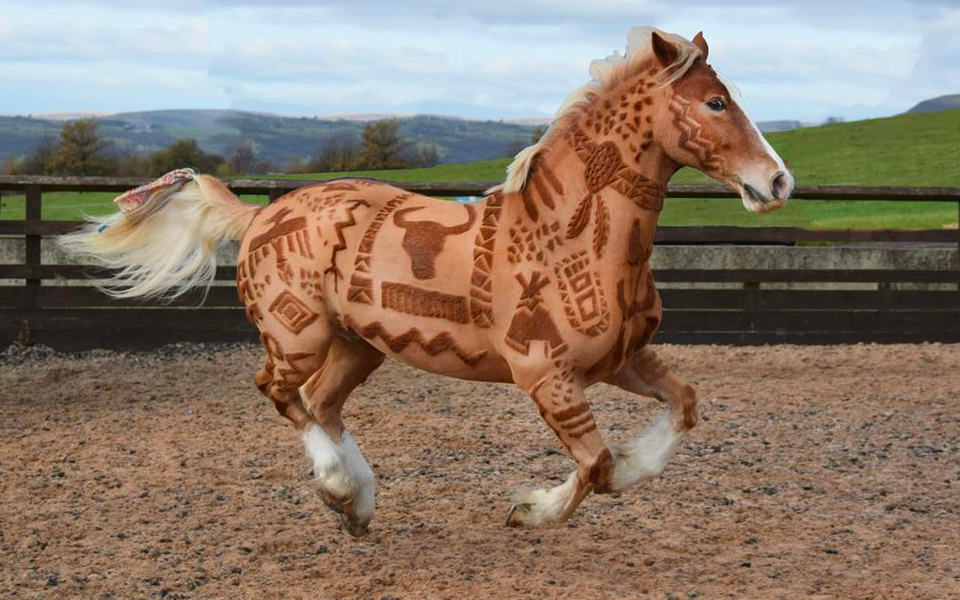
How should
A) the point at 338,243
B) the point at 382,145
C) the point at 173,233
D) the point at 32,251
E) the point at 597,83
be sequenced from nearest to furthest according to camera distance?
the point at 597,83, the point at 338,243, the point at 173,233, the point at 32,251, the point at 382,145

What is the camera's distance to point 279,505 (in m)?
5.06

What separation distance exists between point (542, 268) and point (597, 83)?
65cm

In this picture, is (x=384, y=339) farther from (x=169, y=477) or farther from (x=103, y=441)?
(x=103, y=441)

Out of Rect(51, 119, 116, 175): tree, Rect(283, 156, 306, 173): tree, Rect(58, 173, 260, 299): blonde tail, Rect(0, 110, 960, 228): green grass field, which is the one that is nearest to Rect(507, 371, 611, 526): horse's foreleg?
Rect(58, 173, 260, 299): blonde tail

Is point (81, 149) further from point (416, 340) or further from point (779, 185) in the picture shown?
point (779, 185)

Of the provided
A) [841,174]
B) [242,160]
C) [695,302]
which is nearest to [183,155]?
[242,160]

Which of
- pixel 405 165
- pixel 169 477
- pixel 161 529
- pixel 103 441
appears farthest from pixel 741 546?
pixel 405 165

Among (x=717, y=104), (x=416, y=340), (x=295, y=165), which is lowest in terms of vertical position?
(x=295, y=165)

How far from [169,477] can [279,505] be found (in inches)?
30.2

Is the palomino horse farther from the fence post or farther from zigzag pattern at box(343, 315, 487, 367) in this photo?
the fence post

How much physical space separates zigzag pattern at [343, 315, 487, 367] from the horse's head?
94cm

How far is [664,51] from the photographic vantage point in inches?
146

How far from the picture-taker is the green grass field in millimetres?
21156

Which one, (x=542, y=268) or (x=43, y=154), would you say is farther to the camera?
(x=43, y=154)
